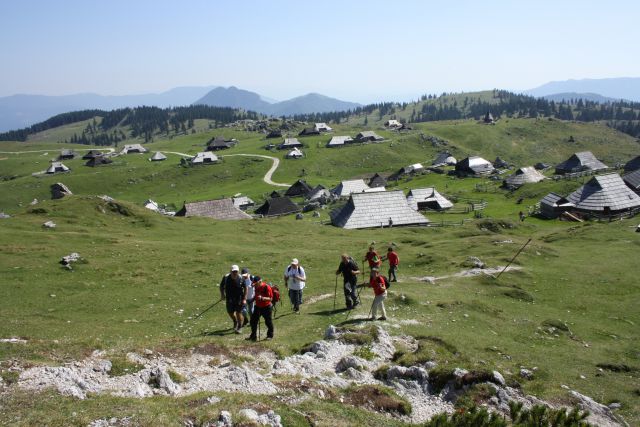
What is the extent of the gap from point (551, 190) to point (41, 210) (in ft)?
267

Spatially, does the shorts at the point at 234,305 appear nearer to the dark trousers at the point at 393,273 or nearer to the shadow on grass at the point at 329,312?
the shadow on grass at the point at 329,312

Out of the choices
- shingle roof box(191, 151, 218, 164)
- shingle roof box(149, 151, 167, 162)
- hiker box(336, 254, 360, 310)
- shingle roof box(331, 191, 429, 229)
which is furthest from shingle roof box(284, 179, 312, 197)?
hiker box(336, 254, 360, 310)

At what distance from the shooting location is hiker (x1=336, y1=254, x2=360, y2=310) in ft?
78.7

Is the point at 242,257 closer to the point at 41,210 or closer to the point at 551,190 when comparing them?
the point at 41,210

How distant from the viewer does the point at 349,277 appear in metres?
24.3

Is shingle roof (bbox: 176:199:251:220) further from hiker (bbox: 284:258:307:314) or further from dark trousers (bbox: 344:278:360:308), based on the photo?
dark trousers (bbox: 344:278:360:308)

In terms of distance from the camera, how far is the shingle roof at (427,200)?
8175 centimetres

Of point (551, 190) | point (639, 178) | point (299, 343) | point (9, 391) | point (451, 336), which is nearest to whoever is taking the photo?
point (9, 391)

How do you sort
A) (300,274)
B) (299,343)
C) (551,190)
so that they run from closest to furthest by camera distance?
(299,343) < (300,274) < (551,190)

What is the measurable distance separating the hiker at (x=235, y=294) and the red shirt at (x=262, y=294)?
5.27 feet

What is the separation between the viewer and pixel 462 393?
16344 mm

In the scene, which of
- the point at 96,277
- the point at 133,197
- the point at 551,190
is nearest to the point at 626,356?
the point at 96,277

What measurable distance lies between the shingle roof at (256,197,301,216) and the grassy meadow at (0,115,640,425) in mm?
24756

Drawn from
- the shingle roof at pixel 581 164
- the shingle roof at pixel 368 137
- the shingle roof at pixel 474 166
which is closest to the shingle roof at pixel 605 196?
the shingle roof at pixel 581 164
